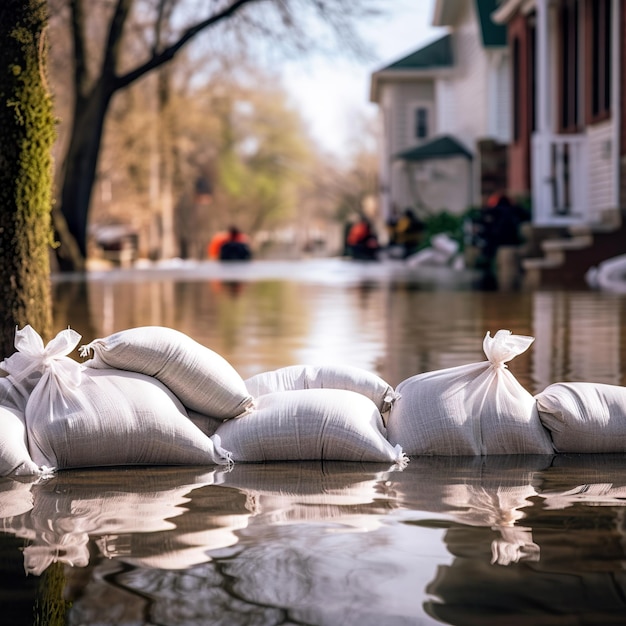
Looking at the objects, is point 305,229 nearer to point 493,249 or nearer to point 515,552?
point 493,249

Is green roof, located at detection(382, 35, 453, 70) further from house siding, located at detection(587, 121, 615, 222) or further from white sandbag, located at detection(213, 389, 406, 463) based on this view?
white sandbag, located at detection(213, 389, 406, 463)

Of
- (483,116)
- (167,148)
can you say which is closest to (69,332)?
(483,116)

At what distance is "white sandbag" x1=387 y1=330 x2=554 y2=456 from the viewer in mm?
5223

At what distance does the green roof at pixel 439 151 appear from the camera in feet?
141

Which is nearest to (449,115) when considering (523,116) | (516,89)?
(516,89)

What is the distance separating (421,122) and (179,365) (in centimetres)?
4639

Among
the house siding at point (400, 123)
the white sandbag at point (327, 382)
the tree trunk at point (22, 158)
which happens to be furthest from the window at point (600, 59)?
the house siding at point (400, 123)

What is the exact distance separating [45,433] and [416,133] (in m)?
47.1

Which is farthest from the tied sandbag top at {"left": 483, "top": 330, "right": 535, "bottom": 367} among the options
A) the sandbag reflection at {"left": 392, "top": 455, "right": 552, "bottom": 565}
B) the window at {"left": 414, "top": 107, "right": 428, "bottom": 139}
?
the window at {"left": 414, "top": 107, "right": 428, "bottom": 139}

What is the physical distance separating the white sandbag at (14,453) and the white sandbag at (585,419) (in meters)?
1.85

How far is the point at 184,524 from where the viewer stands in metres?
3.92

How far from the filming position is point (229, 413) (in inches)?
207

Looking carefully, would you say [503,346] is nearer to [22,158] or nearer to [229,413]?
[229,413]

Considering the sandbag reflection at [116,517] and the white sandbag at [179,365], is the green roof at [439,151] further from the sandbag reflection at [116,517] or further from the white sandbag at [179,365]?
the sandbag reflection at [116,517]
